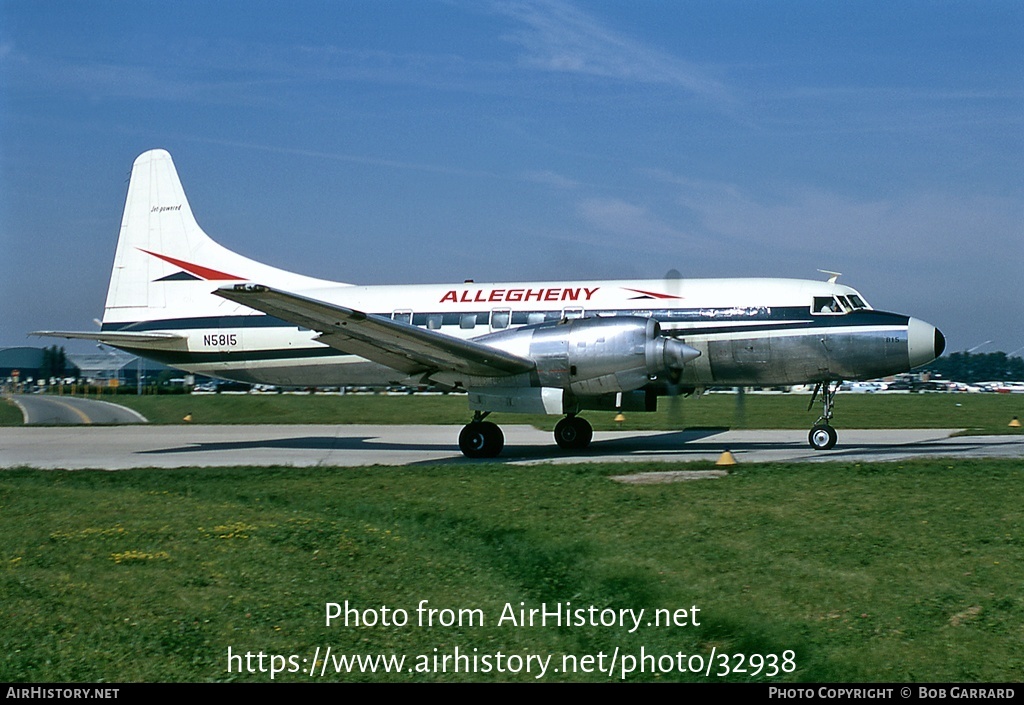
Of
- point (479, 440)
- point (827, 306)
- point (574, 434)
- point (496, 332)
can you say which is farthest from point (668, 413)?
point (479, 440)

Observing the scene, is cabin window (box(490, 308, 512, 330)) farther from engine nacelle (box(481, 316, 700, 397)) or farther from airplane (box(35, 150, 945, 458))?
engine nacelle (box(481, 316, 700, 397))

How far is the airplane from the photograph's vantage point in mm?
19344

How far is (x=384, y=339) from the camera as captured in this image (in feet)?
64.0

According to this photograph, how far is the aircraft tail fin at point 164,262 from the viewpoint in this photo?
25734mm

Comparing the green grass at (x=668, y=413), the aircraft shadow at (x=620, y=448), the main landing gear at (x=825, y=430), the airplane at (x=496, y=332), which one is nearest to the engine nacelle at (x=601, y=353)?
the airplane at (x=496, y=332)

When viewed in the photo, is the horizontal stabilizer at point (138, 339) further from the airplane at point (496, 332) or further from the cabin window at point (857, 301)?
the cabin window at point (857, 301)

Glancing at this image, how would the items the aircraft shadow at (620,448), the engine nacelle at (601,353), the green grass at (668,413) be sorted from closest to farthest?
the engine nacelle at (601,353), the aircraft shadow at (620,448), the green grass at (668,413)

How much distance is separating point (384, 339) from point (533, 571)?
421 inches

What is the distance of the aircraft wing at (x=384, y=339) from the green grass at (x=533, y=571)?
4.51 metres

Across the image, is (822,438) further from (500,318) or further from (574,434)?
(500,318)

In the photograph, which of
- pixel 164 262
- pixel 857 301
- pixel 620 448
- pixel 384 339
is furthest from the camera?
pixel 164 262

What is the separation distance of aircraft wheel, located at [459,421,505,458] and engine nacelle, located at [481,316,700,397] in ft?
6.66

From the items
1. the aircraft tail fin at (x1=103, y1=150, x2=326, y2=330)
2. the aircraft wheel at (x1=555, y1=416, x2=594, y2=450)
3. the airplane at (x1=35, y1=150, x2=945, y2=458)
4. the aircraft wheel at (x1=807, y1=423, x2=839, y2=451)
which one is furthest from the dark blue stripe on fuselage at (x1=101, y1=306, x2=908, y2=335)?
the aircraft tail fin at (x1=103, y1=150, x2=326, y2=330)

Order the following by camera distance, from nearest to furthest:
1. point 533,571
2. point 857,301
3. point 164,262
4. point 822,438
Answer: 1. point 533,571
2. point 822,438
3. point 857,301
4. point 164,262
